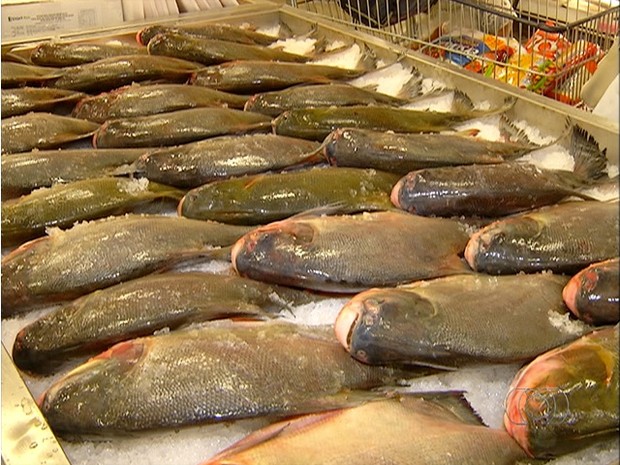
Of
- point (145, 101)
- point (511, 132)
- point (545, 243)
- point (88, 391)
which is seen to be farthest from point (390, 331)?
point (145, 101)

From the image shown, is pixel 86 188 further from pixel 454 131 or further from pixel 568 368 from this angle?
pixel 568 368

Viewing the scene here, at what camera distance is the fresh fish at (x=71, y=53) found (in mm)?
3256

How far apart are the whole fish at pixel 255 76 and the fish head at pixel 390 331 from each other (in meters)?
1.72

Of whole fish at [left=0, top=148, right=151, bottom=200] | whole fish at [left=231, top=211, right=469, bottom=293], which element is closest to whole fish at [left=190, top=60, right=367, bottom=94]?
whole fish at [left=0, top=148, right=151, bottom=200]

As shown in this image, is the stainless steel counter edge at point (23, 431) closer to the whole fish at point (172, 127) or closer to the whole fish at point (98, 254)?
the whole fish at point (98, 254)

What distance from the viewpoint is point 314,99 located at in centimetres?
288

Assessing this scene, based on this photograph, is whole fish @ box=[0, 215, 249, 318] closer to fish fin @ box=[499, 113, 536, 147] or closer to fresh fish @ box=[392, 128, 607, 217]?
fresh fish @ box=[392, 128, 607, 217]

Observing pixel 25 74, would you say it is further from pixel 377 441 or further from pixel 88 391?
pixel 377 441

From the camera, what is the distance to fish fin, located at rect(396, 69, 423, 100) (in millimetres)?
3027

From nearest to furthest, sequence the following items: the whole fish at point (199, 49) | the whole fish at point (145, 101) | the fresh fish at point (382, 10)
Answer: the whole fish at point (145, 101)
the whole fish at point (199, 49)
the fresh fish at point (382, 10)

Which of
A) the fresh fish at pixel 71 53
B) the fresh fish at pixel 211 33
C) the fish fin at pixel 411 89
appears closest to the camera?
the fish fin at pixel 411 89

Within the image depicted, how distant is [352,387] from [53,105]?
1962 mm

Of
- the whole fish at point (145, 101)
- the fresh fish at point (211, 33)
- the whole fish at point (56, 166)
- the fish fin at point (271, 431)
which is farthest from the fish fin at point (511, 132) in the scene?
the fresh fish at point (211, 33)

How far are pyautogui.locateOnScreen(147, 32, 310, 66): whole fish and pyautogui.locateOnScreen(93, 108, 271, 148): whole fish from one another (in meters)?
0.73
